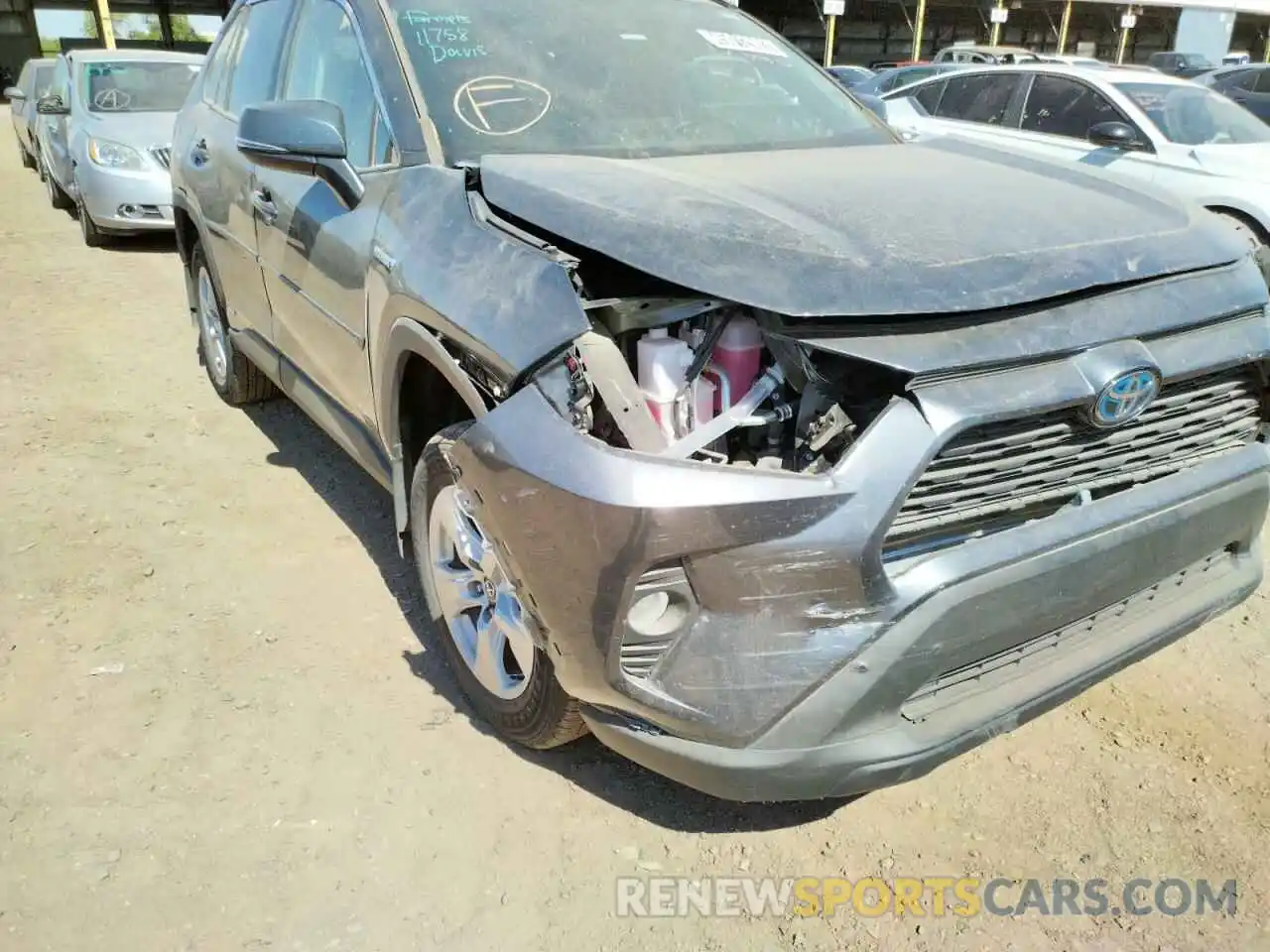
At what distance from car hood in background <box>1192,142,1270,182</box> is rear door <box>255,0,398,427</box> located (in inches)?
239

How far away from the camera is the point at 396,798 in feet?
8.13

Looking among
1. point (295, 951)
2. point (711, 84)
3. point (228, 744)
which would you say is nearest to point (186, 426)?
point (228, 744)

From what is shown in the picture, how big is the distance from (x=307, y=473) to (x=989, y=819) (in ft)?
9.99

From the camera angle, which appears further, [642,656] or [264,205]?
[264,205]

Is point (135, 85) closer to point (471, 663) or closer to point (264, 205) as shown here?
point (264, 205)

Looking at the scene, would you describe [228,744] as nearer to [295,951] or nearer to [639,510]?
[295,951]

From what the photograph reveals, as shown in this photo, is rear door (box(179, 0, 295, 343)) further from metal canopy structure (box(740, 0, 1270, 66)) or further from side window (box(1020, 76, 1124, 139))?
metal canopy structure (box(740, 0, 1270, 66))

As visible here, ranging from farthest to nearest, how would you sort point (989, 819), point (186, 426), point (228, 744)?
point (186, 426), point (228, 744), point (989, 819)

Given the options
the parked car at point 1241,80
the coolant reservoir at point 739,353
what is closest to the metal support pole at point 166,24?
the parked car at point 1241,80

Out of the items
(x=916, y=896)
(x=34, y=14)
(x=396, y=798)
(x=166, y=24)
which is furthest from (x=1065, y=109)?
(x=34, y=14)

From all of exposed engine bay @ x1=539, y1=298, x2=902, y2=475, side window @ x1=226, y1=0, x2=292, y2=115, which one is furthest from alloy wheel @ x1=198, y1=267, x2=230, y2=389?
exposed engine bay @ x1=539, y1=298, x2=902, y2=475

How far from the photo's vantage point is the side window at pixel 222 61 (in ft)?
14.5

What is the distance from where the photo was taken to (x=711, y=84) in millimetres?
3295

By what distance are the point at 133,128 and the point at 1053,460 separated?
8.91m
